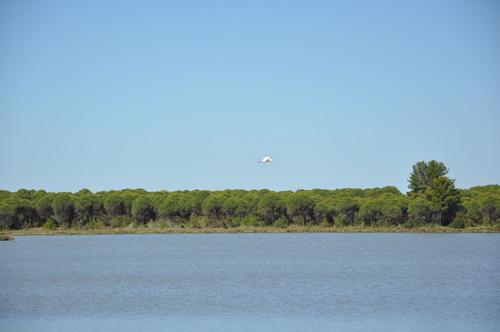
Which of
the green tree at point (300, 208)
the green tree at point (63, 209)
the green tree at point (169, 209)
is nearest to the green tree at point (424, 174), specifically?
the green tree at point (300, 208)

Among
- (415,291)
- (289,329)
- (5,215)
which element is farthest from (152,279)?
(5,215)

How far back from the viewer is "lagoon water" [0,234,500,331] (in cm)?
2953

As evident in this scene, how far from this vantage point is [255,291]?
38.8 metres

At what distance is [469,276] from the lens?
44938 millimetres

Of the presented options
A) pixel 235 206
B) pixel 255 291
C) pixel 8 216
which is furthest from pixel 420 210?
pixel 255 291

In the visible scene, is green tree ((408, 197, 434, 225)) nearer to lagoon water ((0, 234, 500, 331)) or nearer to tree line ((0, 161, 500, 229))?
tree line ((0, 161, 500, 229))

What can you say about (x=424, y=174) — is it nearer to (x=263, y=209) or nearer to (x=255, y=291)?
(x=263, y=209)

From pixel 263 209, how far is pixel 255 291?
63.0m

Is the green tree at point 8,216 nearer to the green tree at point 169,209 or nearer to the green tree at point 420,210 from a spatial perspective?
the green tree at point 169,209

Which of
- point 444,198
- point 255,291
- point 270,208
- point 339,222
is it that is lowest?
point 255,291

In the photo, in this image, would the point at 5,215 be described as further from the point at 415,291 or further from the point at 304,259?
the point at 415,291

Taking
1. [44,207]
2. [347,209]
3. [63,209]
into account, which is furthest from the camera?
[347,209]

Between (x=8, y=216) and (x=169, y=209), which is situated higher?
(x=169, y=209)

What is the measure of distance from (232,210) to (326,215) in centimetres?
1143
